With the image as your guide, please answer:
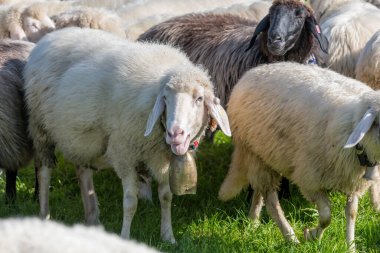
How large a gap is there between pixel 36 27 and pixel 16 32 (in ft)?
0.60

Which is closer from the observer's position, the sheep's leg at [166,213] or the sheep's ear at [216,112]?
the sheep's ear at [216,112]

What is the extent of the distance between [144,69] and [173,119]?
1.83 ft

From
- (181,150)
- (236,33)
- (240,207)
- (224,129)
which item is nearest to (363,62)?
(236,33)

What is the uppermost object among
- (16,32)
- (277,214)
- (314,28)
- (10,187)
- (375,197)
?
(314,28)

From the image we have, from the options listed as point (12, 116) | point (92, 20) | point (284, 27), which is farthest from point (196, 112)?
point (92, 20)

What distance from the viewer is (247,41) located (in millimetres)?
6281

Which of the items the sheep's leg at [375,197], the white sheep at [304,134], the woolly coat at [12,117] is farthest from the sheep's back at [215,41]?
the woolly coat at [12,117]

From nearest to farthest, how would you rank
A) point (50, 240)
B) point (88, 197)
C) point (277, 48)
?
point (50, 240), point (88, 197), point (277, 48)

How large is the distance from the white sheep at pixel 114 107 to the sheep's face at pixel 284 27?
1.01 meters

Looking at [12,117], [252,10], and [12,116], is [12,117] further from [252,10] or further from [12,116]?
[252,10]

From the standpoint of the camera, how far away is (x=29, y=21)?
294 inches

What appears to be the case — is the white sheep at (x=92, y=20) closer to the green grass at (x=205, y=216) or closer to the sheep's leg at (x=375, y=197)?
the green grass at (x=205, y=216)

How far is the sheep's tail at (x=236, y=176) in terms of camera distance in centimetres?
535

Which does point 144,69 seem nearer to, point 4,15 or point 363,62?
point 363,62
